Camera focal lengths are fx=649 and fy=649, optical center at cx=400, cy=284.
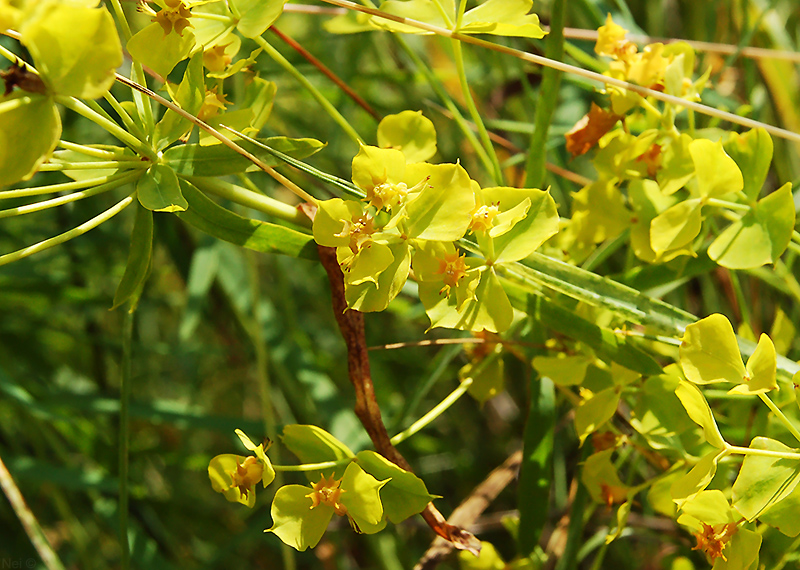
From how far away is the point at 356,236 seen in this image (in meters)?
0.34

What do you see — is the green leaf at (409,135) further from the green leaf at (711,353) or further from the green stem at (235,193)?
the green leaf at (711,353)

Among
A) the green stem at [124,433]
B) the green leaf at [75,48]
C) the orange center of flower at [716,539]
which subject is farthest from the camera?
the green stem at [124,433]

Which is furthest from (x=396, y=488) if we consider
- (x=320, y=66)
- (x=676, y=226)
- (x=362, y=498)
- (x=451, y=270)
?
(x=320, y=66)

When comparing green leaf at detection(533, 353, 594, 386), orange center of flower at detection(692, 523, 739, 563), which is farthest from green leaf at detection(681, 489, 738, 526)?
green leaf at detection(533, 353, 594, 386)

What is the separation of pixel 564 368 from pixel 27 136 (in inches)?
13.1

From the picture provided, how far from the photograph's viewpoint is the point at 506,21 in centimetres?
40

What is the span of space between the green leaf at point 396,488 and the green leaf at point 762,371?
18cm

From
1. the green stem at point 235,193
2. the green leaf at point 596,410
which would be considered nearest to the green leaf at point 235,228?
the green stem at point 235,193

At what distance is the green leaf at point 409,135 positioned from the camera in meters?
0.45

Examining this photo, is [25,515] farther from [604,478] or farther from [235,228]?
[604,478]

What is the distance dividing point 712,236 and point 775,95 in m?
0.30

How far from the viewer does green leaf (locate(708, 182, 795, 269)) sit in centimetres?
40

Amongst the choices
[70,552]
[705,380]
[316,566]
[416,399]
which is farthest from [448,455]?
[705,380]

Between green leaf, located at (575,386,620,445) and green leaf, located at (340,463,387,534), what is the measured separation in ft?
0.47
